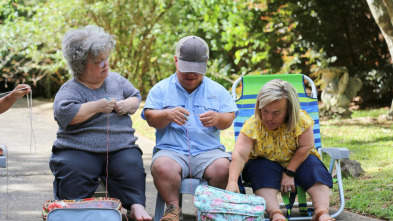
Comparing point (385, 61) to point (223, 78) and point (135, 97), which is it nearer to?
point (223, 78)

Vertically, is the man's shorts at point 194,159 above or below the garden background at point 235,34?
below

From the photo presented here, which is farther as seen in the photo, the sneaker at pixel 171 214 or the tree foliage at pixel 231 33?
the tree foliage at pixel 231 33

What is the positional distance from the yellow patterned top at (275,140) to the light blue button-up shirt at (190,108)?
208mm

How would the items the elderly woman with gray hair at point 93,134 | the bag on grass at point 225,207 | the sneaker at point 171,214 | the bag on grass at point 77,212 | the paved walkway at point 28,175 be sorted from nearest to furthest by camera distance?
the bag on grass at point 77,212 → the bag on grass at point 225,207 → the sneaker at point 171,214 → the elderly woman with gray hair at point 93,134 → the paved walkway at point 28,175

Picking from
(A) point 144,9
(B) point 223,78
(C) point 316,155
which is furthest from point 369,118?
(C) point 316,155

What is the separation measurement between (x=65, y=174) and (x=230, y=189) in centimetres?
92

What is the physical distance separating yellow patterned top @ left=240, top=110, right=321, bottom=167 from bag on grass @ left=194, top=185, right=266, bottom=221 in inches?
20.7

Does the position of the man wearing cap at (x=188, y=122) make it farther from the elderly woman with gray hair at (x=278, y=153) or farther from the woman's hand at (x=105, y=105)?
the woman's hand at (x=105, y=105)

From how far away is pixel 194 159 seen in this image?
11.0 feet

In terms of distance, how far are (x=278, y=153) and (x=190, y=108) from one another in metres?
0.60

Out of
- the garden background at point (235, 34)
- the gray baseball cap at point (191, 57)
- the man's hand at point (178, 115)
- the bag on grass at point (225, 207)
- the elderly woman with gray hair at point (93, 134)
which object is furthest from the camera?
the garden background at point (235, 34)

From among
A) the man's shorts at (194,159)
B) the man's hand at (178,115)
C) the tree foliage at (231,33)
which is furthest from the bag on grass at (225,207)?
the tree foliage at (231,33)

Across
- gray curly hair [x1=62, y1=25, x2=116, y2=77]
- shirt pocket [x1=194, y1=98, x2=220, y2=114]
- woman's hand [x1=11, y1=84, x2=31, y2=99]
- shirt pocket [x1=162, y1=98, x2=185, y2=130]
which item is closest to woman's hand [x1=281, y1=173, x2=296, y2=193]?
shirt pocket [x1=194, y1=98, x2=220, y2=114]

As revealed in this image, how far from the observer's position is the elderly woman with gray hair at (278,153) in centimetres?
324
